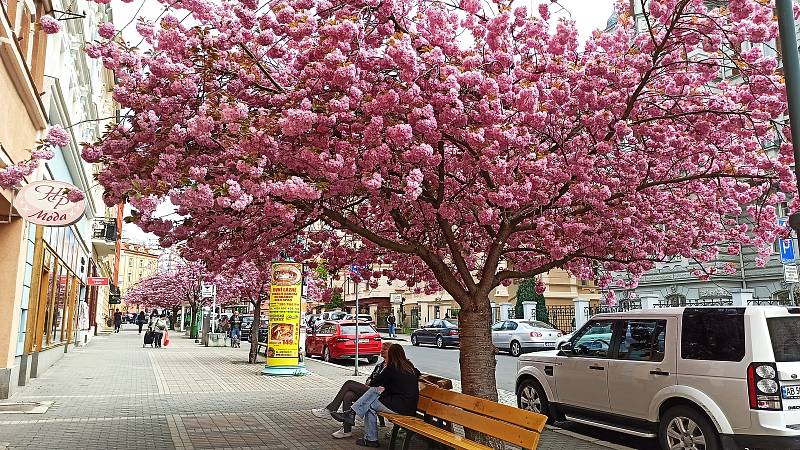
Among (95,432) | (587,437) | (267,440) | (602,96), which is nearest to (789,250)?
(587,437)

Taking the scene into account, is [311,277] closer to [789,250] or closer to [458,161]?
[789,250]

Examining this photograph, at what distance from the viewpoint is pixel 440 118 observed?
6793mm

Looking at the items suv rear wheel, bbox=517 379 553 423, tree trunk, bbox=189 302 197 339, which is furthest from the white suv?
tree trunk, bbox=189 302 197 339

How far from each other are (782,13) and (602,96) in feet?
6.63

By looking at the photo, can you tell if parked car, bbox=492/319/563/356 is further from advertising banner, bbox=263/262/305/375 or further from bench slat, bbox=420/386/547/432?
bench slat, bbox=420/386/547/432

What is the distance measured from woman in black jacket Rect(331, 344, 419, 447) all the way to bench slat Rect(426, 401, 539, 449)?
350 mm

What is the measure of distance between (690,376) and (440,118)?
177 inches

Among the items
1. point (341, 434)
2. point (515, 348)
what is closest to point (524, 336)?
point (515, 348)

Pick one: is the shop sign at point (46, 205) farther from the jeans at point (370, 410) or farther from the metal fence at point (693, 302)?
the metal fence at point (693, 302)

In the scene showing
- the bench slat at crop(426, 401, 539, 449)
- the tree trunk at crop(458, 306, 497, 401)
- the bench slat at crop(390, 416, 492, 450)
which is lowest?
the bench slat at crop(390, 416, 492, 450)

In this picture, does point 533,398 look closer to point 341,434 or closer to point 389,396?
point 389,396

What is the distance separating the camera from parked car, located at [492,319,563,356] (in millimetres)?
26219

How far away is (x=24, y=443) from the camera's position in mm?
8602

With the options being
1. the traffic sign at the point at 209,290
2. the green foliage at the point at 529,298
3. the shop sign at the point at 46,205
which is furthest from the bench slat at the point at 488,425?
the green foliage at the point at 529,298
